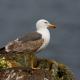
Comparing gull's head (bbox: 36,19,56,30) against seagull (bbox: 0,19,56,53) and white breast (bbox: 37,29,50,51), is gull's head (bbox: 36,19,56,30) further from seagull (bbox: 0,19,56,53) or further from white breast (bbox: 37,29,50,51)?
white breast (bbox: 37,29,50,51)

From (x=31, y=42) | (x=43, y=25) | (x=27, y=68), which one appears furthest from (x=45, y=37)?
(x=27, y=68)

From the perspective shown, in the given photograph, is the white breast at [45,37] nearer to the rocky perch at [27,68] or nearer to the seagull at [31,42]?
the seagull at [31,42]

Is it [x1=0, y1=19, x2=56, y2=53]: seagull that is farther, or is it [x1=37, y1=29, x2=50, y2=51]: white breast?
[x1=37, y1=29, x2=50, y2=51]: white breast

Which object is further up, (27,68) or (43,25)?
(43,25)

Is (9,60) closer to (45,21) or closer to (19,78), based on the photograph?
(19,78)

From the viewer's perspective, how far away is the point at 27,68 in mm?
13617

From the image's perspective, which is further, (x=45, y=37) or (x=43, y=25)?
(x=43, y=25)

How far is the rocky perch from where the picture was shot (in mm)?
13367

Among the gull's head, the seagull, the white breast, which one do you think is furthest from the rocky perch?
the gull's head

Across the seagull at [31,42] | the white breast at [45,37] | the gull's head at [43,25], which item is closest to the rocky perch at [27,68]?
the seagull at [31,42]

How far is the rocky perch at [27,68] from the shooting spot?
13367 mm

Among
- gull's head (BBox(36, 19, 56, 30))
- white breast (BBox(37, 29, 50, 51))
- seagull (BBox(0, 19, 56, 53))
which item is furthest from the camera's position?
gull's head (BBox(36, 19, 56, 30))

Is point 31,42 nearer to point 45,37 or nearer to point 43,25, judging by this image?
point 45,37

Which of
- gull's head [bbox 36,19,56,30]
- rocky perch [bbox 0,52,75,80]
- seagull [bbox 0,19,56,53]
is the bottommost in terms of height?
rocky perch [bbox 0,52,75,80]
